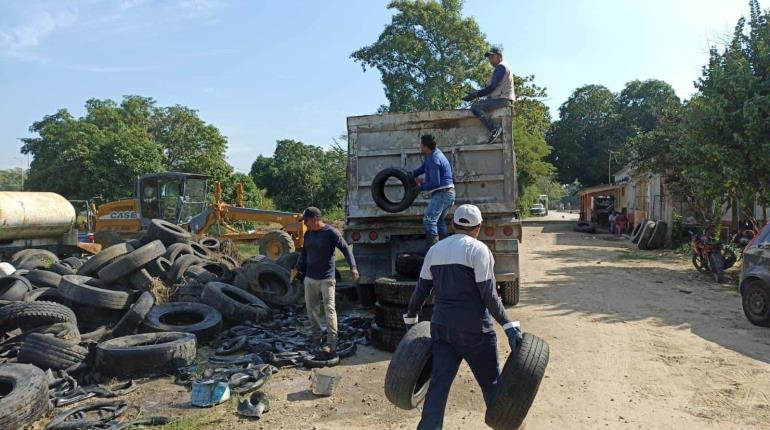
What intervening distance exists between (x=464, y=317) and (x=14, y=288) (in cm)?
737

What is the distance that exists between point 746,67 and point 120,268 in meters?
12.9

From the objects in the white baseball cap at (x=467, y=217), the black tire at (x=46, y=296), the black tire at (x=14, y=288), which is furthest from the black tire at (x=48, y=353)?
the white baseball cap at (x=467, y=217)

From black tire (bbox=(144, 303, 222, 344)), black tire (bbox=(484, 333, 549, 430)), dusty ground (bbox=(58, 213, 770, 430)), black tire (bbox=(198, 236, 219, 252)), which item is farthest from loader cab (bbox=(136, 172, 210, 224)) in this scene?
black tire (bbox=(484, 333, 549, 430))

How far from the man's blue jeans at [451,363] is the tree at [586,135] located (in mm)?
44426

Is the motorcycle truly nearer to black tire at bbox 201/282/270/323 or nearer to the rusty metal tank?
black tire at bbox 201/282/270/323

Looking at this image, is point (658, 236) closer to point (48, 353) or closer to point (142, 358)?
point (142, 358)

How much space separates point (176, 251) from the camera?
404 inches

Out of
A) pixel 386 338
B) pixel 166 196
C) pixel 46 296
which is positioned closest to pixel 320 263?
pixel 386 338

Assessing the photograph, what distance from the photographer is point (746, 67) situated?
11648 mm

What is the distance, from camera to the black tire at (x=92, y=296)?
7387mm

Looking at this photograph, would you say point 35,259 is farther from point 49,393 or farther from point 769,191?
point 769,191

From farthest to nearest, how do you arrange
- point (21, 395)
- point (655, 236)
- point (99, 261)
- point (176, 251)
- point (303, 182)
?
point (303, 182) → point (655, 236) → point (176, 251) → point (99, 261) → point (21, 395)

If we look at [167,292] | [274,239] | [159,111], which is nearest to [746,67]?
[274,239]

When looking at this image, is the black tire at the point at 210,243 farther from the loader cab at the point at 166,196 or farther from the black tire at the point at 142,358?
the black tire at the point at 142,358
